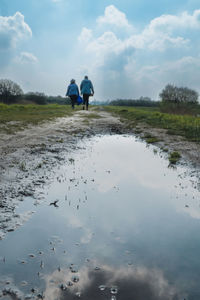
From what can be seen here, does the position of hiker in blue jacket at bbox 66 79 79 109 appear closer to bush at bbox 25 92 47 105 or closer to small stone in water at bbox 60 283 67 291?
small stone in water at bbox 60 283 67 291

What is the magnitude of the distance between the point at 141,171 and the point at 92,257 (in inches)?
118

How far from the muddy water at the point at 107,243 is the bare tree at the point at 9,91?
149 feet

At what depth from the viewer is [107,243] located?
2482 millimetres

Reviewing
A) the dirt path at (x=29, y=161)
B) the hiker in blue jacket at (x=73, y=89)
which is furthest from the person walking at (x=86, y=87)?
the dirt path at (x=29, y=161)

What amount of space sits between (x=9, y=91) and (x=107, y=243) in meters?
47.8

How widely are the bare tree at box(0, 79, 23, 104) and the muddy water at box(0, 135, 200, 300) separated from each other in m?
45.5

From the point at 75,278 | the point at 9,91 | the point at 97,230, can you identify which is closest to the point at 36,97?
the point at 9,91

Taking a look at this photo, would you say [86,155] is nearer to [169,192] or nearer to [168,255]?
[169,192]

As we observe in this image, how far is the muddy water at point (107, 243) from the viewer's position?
1922 millimetres

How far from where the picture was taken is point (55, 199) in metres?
3.57

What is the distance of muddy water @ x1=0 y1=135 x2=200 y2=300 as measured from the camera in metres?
1.92

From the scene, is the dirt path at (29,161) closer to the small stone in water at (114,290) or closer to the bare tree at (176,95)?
the small stone in water at (114,290)

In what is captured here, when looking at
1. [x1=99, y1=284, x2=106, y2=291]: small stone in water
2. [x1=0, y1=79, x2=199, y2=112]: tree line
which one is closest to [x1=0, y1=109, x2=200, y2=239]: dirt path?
[x1=99, y1=284, x2=106, y2=291]: small stone in water

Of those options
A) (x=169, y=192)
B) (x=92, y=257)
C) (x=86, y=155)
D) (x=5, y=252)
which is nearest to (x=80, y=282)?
(x=92, y=257)
